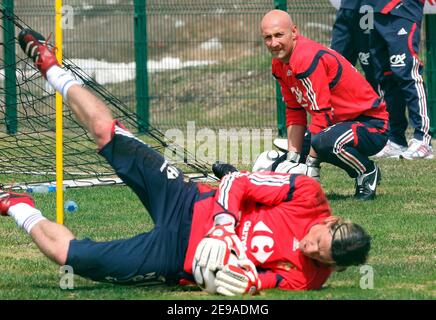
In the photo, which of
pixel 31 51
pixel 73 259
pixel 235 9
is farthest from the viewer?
pixel 235 9

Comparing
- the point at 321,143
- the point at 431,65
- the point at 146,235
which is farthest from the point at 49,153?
the point at 146,235

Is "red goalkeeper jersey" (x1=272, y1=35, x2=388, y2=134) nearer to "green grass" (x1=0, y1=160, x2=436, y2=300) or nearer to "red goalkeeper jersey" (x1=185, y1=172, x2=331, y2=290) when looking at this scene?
"green grass" (x1=0, y1=160, x2=436, y2=300)

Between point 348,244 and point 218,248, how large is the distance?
2.53ft

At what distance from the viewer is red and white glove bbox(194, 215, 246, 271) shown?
6.82 metres

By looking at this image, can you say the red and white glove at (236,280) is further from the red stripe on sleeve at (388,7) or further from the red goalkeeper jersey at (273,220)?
the red stripe on sleeve at (388,7)

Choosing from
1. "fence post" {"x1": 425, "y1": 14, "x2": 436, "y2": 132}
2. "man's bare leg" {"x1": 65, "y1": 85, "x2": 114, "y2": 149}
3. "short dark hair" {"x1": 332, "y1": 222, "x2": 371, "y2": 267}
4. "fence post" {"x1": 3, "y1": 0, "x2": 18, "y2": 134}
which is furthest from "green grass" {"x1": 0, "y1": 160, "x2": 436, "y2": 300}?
"fence post" {"x1": 3, "y1": 0, "x2": 18, "y2": 134}

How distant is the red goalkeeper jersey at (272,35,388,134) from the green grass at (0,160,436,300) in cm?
82

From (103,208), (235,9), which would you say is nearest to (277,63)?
(103,208)

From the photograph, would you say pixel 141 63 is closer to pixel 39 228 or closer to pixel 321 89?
pixel 321 89

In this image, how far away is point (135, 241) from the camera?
23.6ft

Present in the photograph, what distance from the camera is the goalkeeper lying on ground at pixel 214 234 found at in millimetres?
6918

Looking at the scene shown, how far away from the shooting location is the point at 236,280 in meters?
6.87

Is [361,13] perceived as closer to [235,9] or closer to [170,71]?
[235,9]

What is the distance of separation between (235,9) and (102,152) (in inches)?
401
